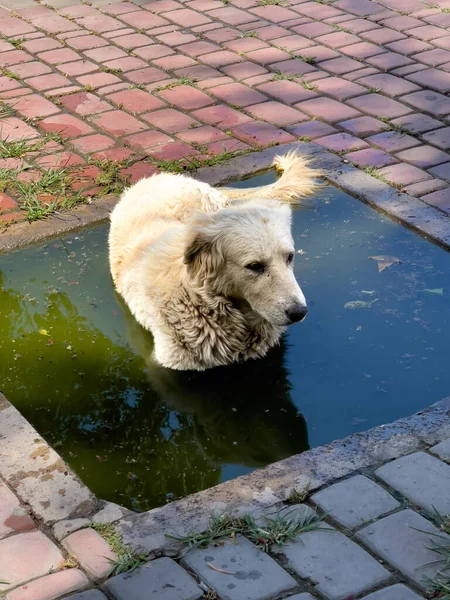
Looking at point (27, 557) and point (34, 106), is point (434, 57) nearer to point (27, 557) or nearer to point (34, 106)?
point (34, 106)

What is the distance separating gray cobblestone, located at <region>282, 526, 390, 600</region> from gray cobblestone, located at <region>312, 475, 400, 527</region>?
11cm

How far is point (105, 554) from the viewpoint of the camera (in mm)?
3033

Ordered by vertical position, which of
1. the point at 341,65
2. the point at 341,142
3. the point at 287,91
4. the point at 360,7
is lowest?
the point at 341,142

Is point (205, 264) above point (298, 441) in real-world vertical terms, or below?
above

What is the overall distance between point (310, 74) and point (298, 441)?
13.5ft

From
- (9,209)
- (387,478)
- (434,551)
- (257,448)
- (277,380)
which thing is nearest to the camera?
(434,551)

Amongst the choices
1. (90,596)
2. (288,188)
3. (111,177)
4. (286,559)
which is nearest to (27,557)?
(90,596)

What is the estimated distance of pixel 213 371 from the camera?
4340 millimetres

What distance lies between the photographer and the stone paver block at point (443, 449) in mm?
3473

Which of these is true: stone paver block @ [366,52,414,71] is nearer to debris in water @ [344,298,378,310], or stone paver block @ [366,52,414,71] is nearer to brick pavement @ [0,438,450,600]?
debris in water @ [344,298,378,310]

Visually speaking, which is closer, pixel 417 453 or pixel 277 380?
pixel 417 453

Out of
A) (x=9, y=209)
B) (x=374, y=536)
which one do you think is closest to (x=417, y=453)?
(x=374, y=536)

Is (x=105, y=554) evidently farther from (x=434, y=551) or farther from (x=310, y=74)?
(x=310, y=74)

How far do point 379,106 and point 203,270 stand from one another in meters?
3.11
